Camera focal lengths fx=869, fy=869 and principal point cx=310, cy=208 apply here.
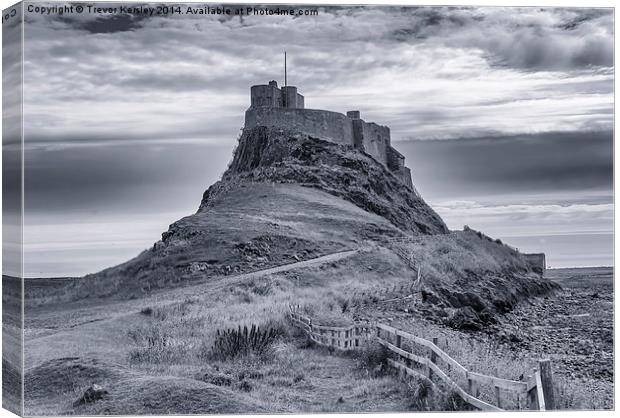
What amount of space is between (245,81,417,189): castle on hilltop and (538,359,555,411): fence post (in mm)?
8414

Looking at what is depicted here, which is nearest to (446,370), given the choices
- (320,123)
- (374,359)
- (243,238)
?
(374,359)

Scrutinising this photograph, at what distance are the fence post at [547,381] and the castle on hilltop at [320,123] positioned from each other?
27.6ft

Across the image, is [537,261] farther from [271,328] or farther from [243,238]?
[243,238]

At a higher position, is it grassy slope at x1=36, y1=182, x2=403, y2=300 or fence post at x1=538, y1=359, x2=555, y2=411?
grassy slope at x1=36, y1=182, x2=403, y2=300

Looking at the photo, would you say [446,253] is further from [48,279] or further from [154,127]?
[48,279]

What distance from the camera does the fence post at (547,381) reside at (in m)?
13.8

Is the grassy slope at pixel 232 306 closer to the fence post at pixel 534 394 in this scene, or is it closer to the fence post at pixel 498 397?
the fence post at pixel 498 397

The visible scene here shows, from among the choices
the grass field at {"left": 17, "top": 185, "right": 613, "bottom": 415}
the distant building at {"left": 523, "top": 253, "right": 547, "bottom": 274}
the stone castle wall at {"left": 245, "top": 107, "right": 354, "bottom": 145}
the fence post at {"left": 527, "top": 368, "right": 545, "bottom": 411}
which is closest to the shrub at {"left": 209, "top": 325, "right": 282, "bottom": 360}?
the grass field at {"left": 17, "top": 185, "right": 613, "bottom": 415}

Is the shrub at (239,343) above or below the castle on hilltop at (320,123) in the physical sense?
below

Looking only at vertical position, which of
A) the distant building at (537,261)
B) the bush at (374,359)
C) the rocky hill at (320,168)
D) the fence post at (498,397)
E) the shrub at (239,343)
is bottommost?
the fence post at (498,397)

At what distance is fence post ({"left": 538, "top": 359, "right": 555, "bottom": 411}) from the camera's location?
45.3 feet

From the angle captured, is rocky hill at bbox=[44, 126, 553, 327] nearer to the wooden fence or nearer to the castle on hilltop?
the castle on hilltop

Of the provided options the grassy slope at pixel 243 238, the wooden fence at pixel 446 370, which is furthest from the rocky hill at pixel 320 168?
the wooden fence at pixel 446 370

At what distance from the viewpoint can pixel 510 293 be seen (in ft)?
74.8
